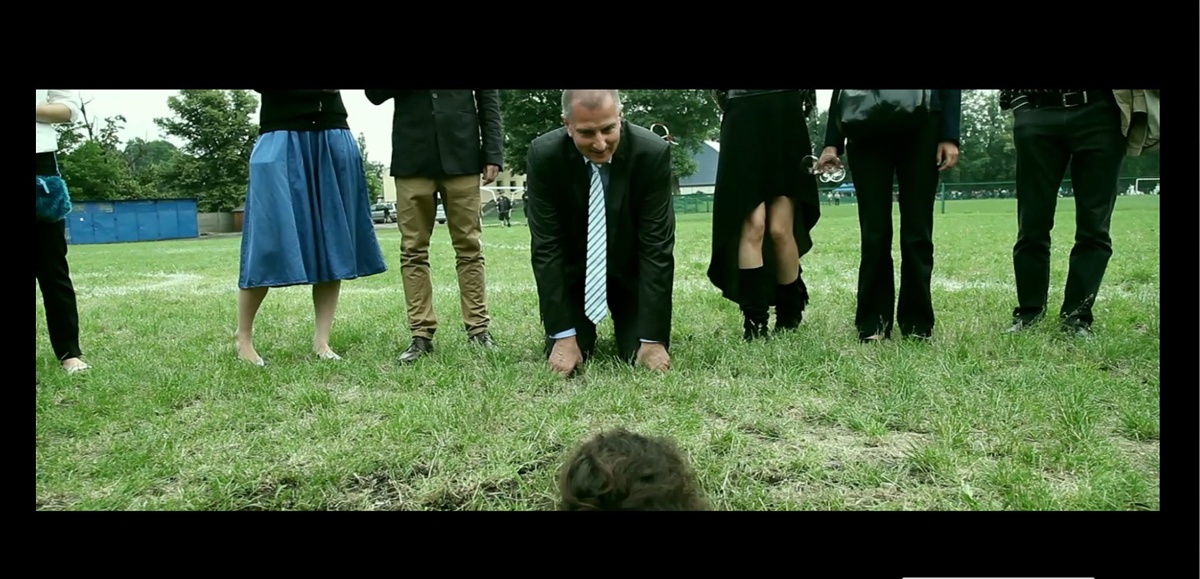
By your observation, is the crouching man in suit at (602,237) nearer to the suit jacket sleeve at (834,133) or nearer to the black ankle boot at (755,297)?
the black ankle boot at (755,297)

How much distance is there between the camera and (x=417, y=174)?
9.85 feet

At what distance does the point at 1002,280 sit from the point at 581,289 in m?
3.22

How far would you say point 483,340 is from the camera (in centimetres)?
309

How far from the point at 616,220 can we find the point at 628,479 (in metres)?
1.31

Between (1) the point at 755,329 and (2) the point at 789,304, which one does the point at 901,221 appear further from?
(1) the point at 755,329

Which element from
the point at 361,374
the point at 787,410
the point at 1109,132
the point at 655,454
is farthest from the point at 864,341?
the point at 361,374

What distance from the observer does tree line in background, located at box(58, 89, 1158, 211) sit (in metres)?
2.55

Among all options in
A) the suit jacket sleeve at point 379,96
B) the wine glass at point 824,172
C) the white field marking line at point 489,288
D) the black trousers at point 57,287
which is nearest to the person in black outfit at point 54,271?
the black trousers at point 57,287

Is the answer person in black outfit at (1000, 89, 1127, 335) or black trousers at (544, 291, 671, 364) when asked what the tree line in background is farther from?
black trousers at (544, 291, 671, 364)

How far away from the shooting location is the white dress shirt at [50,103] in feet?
7.21

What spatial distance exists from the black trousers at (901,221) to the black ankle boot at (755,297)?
36cm

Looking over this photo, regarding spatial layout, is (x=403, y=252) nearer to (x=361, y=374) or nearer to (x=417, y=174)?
(x=417, y=174)

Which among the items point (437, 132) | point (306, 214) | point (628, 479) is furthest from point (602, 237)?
point (628, 479)

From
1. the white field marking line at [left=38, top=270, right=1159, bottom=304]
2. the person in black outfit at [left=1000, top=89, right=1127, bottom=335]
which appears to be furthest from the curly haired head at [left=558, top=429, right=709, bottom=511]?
the white field marking line at [left=38, top=270, right=1159, bottom=304]
